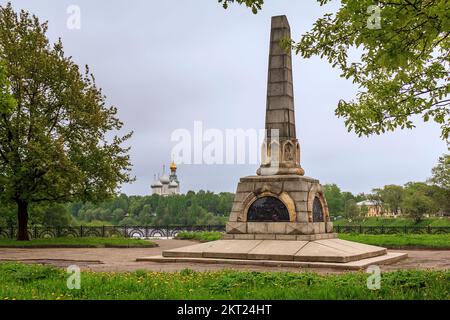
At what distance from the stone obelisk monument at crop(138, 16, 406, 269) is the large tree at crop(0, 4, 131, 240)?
1103cm

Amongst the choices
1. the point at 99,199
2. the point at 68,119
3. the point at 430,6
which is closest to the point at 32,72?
the point at 68,119

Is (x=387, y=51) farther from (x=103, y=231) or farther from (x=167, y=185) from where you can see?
(x=167, y=185)

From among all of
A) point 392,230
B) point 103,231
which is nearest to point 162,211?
point 103,231

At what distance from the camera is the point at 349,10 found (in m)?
7.82

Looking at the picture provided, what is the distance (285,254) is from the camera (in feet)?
52.8

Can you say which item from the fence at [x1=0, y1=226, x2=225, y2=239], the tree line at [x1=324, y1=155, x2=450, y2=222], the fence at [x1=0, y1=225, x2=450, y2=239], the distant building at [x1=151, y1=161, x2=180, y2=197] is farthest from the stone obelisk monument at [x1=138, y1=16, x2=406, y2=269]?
the distant building at [x1=151, y1=161, x2=180, y2=197]

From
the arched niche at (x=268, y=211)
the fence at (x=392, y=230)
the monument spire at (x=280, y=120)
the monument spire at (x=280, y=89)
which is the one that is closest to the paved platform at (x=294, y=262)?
the arched niche at (x=268, y=211)

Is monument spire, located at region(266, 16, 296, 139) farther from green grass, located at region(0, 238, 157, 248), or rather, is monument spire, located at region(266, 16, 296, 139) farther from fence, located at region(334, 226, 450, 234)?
fence, located at region(334, 226, 450, 234)

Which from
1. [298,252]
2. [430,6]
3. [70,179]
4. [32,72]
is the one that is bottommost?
[298,252]

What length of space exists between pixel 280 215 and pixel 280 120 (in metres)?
3.50

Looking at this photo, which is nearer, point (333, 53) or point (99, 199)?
point (333, 53)

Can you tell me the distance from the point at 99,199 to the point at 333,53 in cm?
2132

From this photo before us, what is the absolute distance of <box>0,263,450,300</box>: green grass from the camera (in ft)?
26.9

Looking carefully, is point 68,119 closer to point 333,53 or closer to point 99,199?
point 99,199
